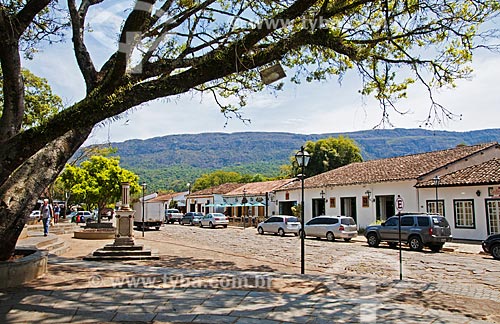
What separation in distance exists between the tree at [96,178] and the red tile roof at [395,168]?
16.1m

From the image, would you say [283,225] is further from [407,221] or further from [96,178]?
[96,178]

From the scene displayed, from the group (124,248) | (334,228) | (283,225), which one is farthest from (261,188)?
(124,248)

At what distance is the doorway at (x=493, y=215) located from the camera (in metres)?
21.1

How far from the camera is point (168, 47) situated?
11.9 meters

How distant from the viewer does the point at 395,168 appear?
96.1ft

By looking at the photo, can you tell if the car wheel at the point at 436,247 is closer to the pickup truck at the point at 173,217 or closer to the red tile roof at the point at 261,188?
the red tile roof at the point at 261,188

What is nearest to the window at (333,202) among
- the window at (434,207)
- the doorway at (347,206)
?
the doorway at (347,206)

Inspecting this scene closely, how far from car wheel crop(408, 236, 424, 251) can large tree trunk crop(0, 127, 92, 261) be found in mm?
14937

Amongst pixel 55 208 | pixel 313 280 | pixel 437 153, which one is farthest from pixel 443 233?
pixel 55 208

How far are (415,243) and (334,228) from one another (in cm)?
606

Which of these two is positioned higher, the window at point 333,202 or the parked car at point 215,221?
the window at point 333,202

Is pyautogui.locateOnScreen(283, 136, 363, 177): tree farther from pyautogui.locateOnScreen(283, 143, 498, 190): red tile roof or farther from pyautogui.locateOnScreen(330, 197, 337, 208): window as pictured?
pyautogui.locateOnScreen(330, 197, 337, 208): window

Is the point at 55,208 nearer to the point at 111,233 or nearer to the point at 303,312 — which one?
the point at 111,233

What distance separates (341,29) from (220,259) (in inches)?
319
